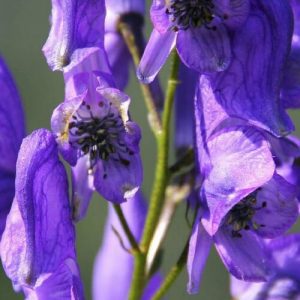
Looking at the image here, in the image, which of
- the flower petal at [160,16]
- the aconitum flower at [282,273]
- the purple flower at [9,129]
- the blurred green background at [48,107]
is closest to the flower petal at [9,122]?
the purple flower at [9,129]

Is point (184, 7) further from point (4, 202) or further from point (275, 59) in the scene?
point (4, 202)

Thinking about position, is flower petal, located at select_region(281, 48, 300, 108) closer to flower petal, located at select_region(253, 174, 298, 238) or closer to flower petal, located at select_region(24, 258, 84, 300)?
flower petal, located at select_region(253, 174, 298, 238)

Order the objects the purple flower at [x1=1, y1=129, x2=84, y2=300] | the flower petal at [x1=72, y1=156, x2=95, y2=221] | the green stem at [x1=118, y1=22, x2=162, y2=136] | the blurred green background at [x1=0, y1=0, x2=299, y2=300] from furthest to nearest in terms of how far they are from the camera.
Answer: the blurred green background at [x1=0, y1=0, x2=299, y2=300]
the green stem at [x1=118, y1=22, x2=162, y2=136]
the flower petal at [x1=72, y1=156, x2=95, y2=221]
the purple flower at [x1=1, y1=129, x2=84, y2=300]

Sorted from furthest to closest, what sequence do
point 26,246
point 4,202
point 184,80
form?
point 184,80 → point 4,202 → point 26,246

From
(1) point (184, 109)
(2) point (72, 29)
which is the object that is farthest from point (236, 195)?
(1) point (184, 109)

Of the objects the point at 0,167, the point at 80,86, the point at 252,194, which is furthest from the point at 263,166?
the point at 0,167

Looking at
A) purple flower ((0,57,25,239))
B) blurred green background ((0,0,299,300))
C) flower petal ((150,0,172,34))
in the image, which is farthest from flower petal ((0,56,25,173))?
blurred green background ((0,0,299,300))

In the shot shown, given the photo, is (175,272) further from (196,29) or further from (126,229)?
(196,29)
